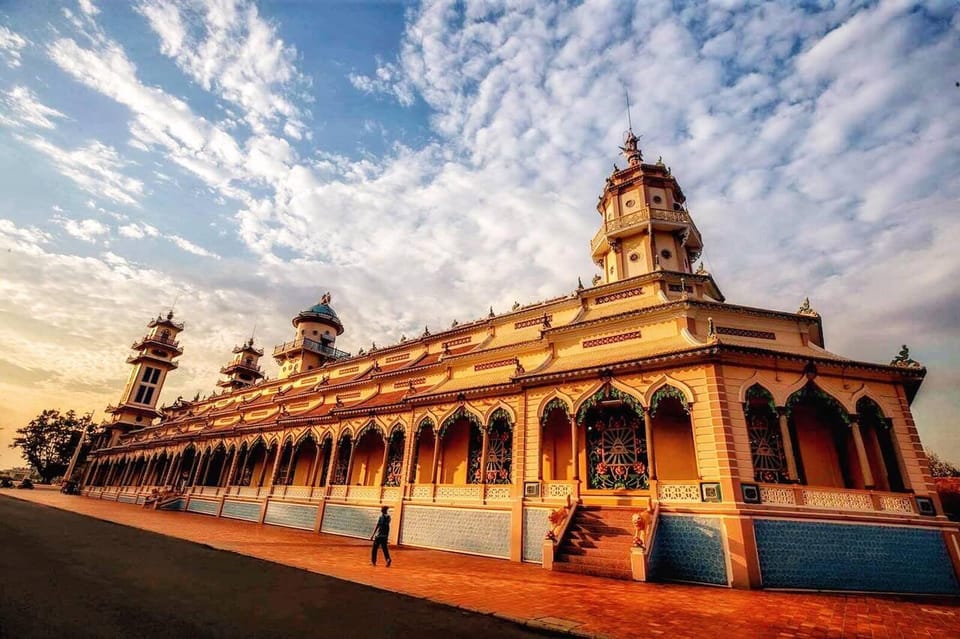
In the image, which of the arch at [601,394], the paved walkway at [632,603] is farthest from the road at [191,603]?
the arch at [601,394]

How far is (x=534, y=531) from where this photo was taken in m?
14.0

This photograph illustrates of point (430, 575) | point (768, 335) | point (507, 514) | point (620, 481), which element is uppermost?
point (768, 335)

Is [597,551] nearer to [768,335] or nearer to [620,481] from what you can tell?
[620,481]

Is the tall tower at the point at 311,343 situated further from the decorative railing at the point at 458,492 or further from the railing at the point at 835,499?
the railing at the point at 835,499

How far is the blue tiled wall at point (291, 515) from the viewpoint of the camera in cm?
2136

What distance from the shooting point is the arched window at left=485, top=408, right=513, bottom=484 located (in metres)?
17.3

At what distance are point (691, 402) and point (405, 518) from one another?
38.9 feet

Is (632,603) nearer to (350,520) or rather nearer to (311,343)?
(350,520)

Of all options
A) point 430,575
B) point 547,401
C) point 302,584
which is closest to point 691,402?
point 547,401

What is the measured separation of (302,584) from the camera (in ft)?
25.9

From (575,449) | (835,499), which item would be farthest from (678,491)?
(835,499)

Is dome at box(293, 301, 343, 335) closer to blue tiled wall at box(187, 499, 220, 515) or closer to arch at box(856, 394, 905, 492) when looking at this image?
blue tiled wall at box(187, 499, 220, 515)

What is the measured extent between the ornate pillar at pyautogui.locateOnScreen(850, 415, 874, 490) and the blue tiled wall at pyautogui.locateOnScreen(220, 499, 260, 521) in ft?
88.5

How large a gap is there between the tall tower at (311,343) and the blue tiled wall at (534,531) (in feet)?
94.4
